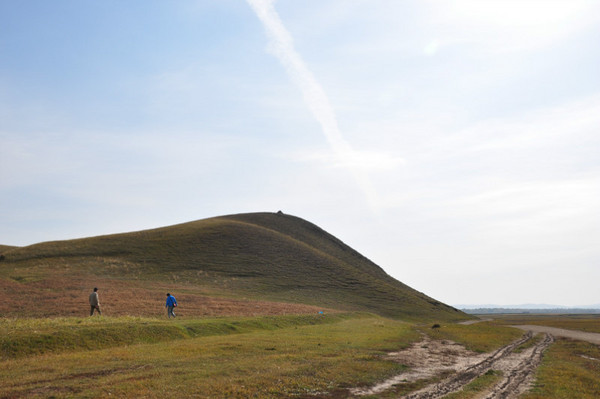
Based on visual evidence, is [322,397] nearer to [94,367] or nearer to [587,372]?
[94,367]

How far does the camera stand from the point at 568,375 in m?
25.2

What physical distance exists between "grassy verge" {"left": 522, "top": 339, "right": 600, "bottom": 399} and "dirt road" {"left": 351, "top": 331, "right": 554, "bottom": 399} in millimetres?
721

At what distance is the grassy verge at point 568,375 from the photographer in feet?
67.9

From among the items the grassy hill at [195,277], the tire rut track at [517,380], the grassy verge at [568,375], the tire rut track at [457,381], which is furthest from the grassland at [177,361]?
the grassy hill at [195,277]

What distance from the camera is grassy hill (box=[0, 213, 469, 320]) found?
57.6 meters

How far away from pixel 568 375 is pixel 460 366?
6010 mm

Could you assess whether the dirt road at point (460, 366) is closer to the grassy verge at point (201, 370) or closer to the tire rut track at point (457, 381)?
the tire rut track at point (457, 381)

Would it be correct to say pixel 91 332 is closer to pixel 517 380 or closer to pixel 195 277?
pixel 517 380

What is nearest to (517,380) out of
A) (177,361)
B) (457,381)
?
(457,381)

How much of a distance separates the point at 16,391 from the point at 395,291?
118973 mm

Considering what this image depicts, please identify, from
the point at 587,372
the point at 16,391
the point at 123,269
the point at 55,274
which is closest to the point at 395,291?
the point at 123,269

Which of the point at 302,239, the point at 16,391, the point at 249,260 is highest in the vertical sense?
the point at 302,239

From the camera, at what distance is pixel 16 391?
1678 centimetres

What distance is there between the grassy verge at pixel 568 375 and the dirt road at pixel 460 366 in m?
0.72
